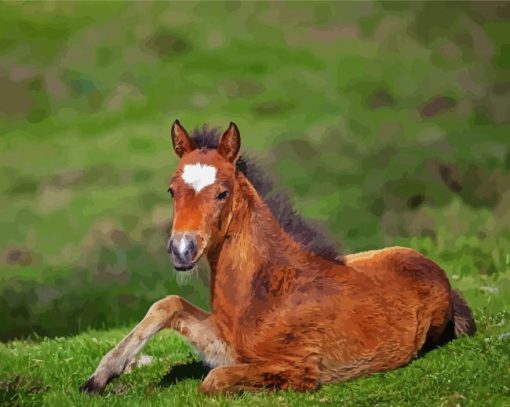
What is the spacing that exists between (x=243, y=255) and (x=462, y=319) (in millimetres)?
2736

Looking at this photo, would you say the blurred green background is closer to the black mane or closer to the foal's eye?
the black mane

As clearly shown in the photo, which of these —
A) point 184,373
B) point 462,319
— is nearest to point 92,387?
point 184,373

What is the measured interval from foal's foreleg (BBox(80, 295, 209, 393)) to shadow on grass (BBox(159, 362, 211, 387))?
1.65ft

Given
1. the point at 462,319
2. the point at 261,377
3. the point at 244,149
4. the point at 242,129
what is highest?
the point at 244,149

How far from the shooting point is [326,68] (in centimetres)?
3769

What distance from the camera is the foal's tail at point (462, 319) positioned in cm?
1452

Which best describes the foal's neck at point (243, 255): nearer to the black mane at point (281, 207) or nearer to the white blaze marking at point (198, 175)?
the black mane at point (281, 207)

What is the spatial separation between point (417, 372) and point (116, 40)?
28183 millimetres

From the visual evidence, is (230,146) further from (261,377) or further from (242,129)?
(242,129)

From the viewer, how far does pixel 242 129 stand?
32.6 metres


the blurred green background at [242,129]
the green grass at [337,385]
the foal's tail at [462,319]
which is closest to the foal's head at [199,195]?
the green grass at [337,385]

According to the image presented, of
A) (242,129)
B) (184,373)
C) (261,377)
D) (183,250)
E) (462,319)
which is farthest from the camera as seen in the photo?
(242,129)

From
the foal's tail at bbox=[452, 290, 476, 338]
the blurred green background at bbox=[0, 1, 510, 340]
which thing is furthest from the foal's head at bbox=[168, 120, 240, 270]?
the blurred green background at bbox=[0, 1, 510, 340]

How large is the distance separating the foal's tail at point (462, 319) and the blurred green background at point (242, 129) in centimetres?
135
